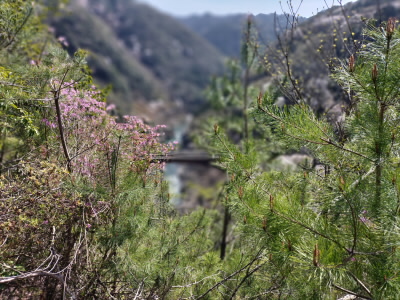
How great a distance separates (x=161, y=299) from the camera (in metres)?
2.45

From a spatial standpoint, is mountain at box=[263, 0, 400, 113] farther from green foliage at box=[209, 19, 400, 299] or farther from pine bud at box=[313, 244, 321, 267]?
pine bud at box=[313, 244, 321, 267]

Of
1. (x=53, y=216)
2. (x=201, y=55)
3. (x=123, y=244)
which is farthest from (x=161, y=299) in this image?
(x=201, y=55)

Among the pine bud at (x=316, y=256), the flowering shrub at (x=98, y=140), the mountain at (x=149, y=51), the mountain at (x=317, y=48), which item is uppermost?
the mountain at (x=149, y=51)

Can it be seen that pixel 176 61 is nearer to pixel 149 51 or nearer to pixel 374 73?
pixel 149 51

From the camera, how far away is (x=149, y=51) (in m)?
117

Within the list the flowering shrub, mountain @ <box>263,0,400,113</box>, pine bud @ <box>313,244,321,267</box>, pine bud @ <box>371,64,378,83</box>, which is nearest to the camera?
pine bud @ <box>313,244,321,267</box>

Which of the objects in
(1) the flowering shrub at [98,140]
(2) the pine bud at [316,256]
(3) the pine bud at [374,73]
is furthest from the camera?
(1) the flowering shrub at [98,140]

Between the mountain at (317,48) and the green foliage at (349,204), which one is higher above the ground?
the mountain at (317,48)

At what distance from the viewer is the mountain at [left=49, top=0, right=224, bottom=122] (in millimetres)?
88875

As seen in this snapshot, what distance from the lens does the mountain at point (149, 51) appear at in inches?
3499

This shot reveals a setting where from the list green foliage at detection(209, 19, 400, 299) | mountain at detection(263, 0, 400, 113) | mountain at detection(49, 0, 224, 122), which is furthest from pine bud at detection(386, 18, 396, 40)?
mountain at detection(49, 0, 224, 122)

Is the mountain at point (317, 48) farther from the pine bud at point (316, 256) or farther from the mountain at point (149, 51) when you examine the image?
the mountain at point (149, 51)

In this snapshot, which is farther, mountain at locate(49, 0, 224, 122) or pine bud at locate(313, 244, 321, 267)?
mountain at locate(49, 0, 224, 122)

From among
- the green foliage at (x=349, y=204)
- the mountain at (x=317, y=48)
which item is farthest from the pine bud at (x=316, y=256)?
the mountain at (x=317, y=48)
